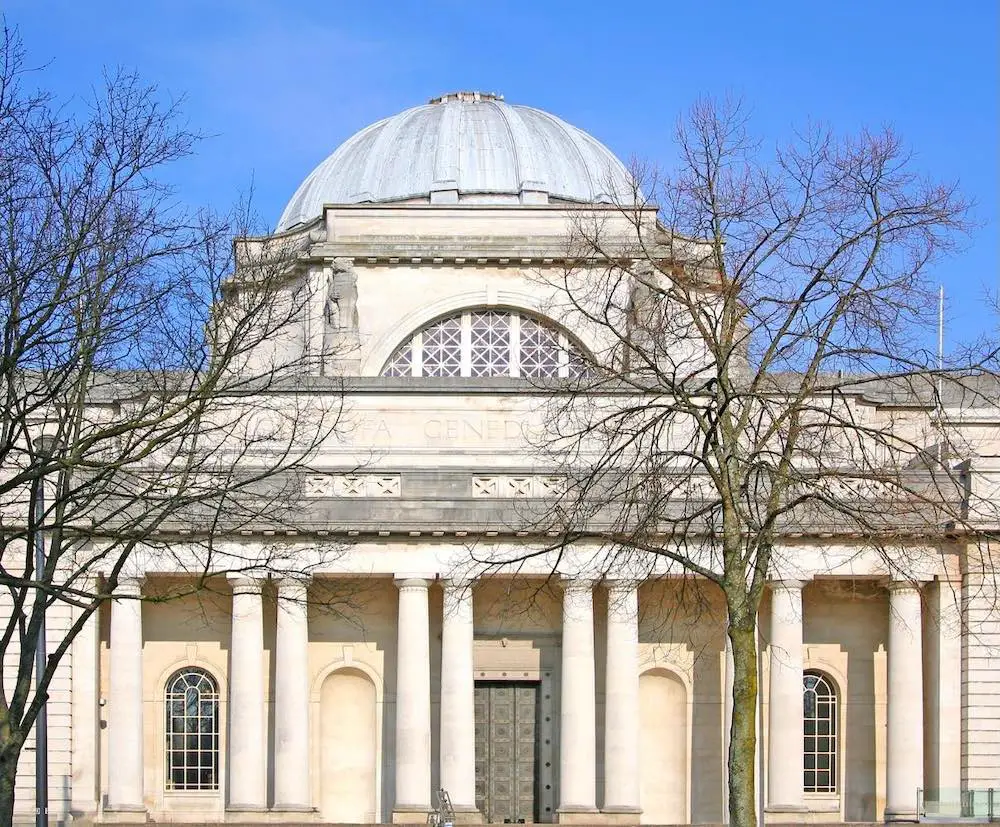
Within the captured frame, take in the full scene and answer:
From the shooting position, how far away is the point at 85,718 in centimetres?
5253

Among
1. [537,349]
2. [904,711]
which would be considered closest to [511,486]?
[537,349]

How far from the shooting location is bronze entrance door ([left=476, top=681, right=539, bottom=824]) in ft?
179

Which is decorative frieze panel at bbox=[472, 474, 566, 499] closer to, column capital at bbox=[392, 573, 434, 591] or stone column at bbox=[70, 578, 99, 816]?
column capital at bbox=[392, 573, 434, 591]

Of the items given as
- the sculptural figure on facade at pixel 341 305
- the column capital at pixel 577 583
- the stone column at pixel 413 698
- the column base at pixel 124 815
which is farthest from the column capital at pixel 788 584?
the column base at pixel 124 815

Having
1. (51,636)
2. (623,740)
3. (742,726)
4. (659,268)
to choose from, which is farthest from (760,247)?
(51,636)

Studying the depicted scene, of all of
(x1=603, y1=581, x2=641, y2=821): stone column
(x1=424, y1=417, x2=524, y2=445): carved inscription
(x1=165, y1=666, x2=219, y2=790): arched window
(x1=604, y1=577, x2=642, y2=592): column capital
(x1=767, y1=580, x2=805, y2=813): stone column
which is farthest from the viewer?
(x1=424, y1=417, x2=524, y2=445): carved inscription

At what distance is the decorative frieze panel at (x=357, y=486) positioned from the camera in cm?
5281

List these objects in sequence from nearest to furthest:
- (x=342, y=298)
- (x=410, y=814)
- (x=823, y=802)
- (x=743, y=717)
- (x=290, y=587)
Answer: (x=743, y=717), (x=290, y=587), (x=410, y=814), (x=823, y=802), (x=342, y=298)

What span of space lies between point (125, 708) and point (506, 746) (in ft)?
32.9

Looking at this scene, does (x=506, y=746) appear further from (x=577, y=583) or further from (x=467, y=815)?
(x=577, y=583)

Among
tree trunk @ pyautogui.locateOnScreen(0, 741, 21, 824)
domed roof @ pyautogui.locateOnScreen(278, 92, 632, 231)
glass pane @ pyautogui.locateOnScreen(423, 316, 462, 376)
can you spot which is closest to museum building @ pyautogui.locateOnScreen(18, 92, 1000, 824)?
glass pane @ pyautogui.locateOnScreen(423, 316, 462, 376)

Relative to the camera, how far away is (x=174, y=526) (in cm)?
5131

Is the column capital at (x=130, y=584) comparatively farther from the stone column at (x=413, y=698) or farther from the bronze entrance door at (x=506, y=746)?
the bronze entrance door at (x=506, y=746)

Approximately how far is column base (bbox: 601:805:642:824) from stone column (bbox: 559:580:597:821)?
1.47ft
